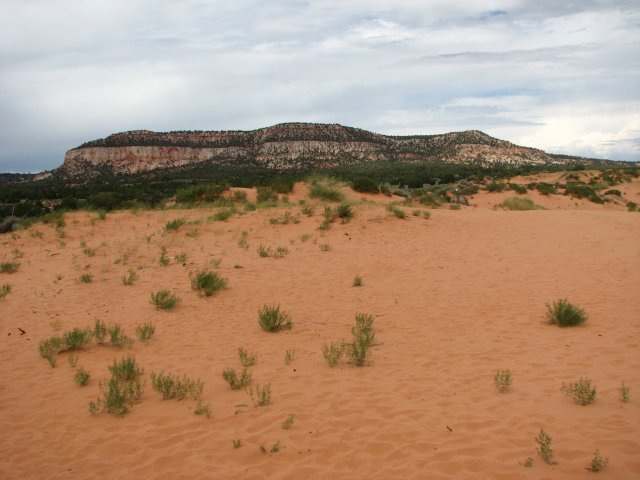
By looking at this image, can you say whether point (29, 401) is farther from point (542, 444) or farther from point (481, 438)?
point (542, 444)

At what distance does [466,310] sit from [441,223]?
907 centimetres

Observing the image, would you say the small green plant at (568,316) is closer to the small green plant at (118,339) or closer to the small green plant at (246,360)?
the small green plant at (246,360)

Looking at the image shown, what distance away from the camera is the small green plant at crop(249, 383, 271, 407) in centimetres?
555

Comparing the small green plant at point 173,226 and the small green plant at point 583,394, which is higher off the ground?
the small green plant at point 173,226

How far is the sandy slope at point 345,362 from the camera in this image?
14.6 ft

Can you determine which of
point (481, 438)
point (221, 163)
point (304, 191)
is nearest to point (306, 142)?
point (221, 163)

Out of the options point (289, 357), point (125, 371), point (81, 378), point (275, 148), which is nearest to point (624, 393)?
point (289, 357)

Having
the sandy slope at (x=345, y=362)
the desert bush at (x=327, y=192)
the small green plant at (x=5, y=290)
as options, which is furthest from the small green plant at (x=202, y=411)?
the desert bush at (x=327, y=192)

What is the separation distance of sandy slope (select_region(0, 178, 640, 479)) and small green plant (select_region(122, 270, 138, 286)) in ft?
0.62

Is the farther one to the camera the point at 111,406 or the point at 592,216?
the point at 592,216

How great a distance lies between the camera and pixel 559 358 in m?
6.58

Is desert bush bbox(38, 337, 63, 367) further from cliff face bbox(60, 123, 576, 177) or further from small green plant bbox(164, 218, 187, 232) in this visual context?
cliff face bbox(60, 123, 576, 177)

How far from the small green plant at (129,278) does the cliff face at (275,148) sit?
72471 millimetres

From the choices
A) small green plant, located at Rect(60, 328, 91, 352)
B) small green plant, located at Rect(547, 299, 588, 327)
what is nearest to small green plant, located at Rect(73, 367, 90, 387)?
small green plant, located at Rect(60, 328, 91, 352)
